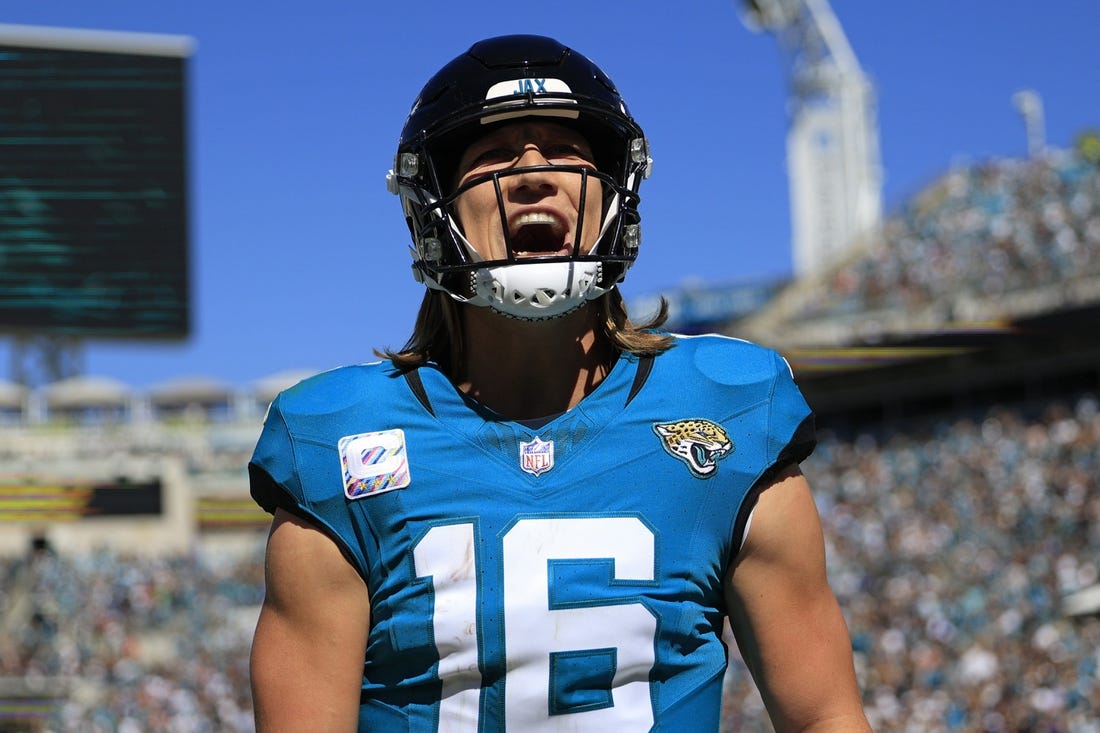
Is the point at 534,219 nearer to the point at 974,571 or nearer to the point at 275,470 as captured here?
the point at 275,470

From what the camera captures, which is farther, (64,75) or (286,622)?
(64,75)

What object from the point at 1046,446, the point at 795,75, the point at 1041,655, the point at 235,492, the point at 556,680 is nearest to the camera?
the point at 556,680

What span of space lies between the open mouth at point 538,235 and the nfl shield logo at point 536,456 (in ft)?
0.88

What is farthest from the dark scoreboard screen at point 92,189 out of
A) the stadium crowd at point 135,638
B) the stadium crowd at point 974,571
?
the stadium crowd at point 974,571

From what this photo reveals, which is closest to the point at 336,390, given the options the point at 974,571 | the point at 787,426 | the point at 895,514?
the point at 787,426

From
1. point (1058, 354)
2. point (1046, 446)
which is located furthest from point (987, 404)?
point (1046, 446)

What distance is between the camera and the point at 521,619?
1.94 metres

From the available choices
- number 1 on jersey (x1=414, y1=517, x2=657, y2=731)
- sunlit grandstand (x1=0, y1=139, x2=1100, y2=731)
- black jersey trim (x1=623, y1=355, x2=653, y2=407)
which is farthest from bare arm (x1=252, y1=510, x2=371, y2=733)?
sunlit grandstand (x1=0, y1=139, x2=1100, y2=731)

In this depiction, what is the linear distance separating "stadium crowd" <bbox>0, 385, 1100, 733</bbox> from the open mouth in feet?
30.9

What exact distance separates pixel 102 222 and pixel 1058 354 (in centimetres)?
1340

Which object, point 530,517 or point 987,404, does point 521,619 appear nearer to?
point 530,517

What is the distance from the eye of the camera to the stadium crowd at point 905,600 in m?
12.0

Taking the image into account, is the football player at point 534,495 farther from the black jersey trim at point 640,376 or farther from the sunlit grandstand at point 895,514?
the sunlit grandstand at point 895,514

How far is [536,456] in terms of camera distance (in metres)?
2.05
